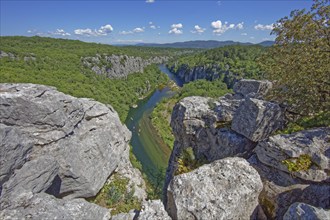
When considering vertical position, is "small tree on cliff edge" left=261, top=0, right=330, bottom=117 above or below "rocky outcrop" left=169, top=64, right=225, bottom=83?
above

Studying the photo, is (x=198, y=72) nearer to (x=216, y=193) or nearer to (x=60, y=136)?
(x=60, y=136)

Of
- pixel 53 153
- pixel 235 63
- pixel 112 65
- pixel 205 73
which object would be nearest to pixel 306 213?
pixel 53 153

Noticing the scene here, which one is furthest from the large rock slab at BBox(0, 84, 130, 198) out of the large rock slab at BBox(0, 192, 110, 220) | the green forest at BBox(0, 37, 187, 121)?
the green forest at BBox(0, 37, 187, 121)


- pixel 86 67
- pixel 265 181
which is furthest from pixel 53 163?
pixel 86 67

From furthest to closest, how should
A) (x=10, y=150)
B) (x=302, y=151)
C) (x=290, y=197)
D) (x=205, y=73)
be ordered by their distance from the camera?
(x=205, y=73) → (x=10, y=150) → (x=302, y=151) → (x=290, y=197)

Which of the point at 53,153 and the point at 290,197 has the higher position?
the point at 290,197

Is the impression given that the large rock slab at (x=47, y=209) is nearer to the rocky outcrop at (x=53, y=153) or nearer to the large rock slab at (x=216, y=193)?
the rocky outcrop at (x=53, y=153)

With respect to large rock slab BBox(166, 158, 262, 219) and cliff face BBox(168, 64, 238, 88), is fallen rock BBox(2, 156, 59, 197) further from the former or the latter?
cliff face BBox(168, 64, 238, 88)
